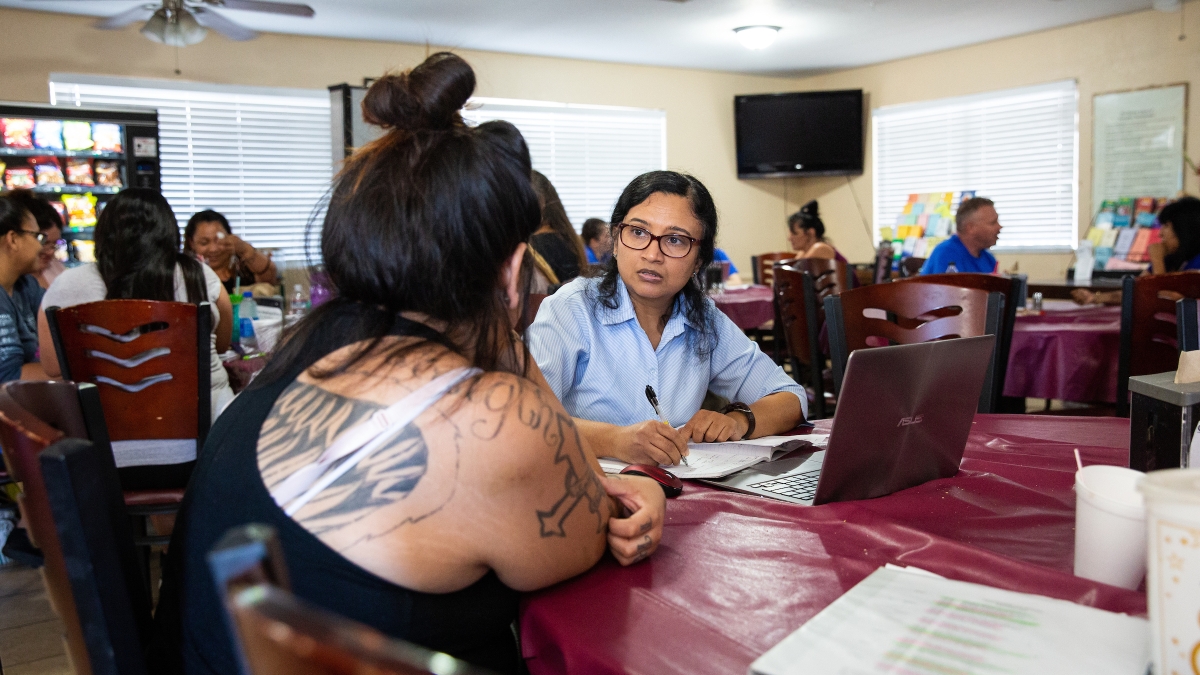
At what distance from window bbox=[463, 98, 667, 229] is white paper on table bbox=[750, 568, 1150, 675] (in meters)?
7.48

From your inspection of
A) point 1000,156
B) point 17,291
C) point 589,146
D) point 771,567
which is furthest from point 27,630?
point 1000,156

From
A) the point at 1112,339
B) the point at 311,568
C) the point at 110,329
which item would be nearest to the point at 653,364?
the point at 311,568

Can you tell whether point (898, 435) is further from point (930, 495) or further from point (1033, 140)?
point (1033, 140)

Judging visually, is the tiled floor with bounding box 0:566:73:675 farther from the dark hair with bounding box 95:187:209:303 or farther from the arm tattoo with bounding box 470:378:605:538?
the arm tattoo with bounding box 470:378:605:538

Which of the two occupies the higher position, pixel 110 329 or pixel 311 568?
pixel 110 329

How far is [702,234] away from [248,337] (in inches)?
88.5

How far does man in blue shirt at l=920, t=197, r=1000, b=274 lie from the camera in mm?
4773

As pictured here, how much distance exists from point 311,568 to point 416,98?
0.51 metres

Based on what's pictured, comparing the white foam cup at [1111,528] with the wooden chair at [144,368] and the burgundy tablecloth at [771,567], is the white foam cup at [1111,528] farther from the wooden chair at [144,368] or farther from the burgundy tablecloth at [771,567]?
the wooden chair at [144,368]

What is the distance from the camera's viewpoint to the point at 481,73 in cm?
604

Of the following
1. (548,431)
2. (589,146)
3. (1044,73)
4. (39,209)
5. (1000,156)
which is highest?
(1044,73)

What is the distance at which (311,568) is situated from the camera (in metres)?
0.83

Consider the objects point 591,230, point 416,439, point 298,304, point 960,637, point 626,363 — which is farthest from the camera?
point 591,230

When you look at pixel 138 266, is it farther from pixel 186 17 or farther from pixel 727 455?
pixel 186 17
